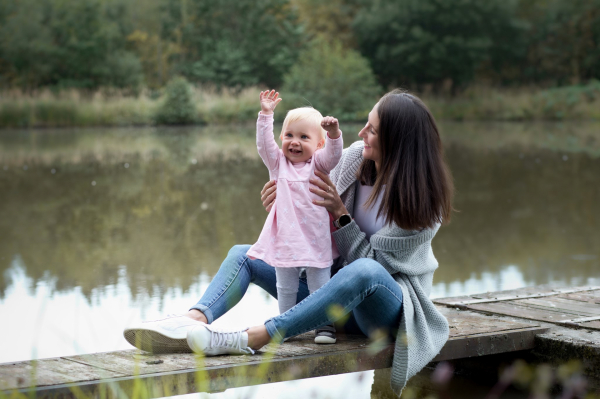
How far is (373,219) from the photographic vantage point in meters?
2.49

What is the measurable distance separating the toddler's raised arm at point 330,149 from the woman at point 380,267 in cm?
6

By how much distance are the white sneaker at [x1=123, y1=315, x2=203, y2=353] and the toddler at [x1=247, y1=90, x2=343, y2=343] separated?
364 mm

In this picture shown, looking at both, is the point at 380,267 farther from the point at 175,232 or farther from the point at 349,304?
the point at 175,232

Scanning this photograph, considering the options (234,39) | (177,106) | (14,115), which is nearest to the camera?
(14,115)

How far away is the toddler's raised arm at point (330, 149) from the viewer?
2414mm

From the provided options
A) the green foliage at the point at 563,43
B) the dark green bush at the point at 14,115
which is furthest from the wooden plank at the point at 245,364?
the green foliage at the point at 563,43

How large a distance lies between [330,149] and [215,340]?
702 millimetres

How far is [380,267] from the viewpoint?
2260 mm

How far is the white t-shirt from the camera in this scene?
2475mm

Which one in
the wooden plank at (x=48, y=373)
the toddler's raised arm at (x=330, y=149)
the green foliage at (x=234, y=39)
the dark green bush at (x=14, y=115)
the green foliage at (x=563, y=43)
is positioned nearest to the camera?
the wooden plank at (x=48, y=373)

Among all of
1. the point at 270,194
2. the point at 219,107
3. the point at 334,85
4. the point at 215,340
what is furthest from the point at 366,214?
the point at 334,85

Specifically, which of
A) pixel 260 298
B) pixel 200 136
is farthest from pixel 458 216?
pixel 200 136

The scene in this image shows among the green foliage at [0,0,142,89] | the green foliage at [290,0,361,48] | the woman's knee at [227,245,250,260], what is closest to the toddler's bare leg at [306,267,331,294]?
the woman's knee at [227,245,250,260]

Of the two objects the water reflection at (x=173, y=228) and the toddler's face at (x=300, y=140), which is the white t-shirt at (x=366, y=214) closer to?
the toddler's face at (x=300, y=140)
